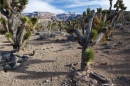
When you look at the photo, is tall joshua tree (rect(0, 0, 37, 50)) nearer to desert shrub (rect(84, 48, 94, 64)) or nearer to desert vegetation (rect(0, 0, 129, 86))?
desert vegetation (rect(0, 0, 129, 86))

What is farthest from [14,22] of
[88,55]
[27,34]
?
[88,55]

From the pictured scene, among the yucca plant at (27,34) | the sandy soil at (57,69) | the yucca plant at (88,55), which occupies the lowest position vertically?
the sandy soil at (57,69)

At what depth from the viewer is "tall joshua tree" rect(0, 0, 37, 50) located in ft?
46.1

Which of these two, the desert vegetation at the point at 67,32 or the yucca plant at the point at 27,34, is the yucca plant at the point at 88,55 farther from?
the yucca plant at the point at 27,34

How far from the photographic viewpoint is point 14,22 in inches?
579

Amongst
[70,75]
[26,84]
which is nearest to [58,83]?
[70,75]

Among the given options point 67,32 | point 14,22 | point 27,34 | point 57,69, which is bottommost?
point 57,69

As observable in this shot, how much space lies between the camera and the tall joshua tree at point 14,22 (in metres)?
14.0

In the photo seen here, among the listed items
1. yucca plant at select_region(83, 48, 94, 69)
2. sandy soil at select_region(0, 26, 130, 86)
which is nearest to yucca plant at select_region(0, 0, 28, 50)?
sandy soil at select_region(0, 26, 130, 86)

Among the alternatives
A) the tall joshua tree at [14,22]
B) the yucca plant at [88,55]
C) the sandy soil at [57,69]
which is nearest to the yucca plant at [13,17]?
the tall joshua tree at [14,22]

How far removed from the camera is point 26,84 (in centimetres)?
941

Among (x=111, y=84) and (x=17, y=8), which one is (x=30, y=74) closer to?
(x=111, y=84)

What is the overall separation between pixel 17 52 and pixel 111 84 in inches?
294

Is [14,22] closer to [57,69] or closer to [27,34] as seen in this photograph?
[27,34]
